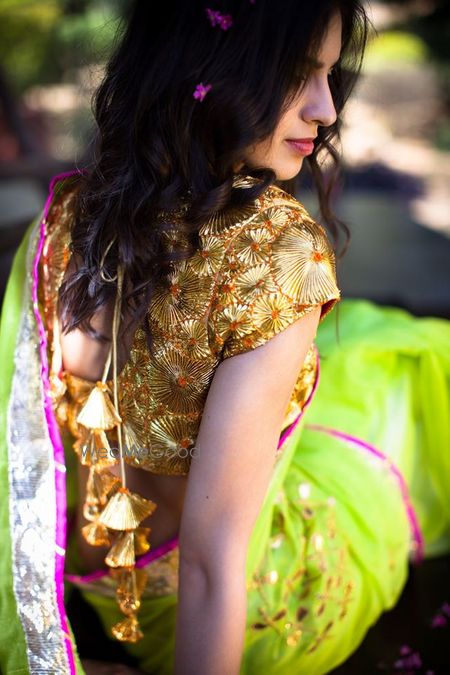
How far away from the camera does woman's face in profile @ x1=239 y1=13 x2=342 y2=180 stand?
91 centimetres

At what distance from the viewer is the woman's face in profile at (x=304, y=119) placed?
0.91 m

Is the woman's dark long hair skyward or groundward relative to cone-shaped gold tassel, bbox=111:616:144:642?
skyward

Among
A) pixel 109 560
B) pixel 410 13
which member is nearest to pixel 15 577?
pixel 109 560

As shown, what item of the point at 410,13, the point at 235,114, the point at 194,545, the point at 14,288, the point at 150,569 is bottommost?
the point at 150,569

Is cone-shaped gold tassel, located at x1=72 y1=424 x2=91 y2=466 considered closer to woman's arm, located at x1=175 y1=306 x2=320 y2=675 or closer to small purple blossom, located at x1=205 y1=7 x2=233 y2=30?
woman's arm, located at x1=175 y1=306 x2=320 y2=675

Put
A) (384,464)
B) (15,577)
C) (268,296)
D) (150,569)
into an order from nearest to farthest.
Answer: (268,296) → (15,577) → (150,569) → (384,464)

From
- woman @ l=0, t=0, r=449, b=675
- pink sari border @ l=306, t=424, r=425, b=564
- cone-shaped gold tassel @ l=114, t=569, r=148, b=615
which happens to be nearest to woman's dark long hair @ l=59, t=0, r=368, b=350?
woman @ l=0, t=0, r=449, b=675

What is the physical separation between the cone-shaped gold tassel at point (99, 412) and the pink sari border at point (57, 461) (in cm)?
8

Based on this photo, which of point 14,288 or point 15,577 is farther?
point 14,288

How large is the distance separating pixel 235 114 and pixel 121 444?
19.1 inches

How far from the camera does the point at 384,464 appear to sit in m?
1.51

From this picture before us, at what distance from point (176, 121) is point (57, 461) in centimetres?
50

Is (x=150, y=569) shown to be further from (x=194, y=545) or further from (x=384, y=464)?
(x=384, y=464)

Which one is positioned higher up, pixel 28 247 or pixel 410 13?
pixel 410 13
